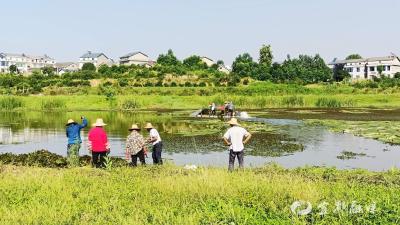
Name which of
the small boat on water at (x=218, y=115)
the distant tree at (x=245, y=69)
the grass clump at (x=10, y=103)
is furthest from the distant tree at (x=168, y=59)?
the small boat on water at (x=218, y=115)

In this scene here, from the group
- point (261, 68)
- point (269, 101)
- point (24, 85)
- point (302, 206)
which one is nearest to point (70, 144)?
point (302, 206)

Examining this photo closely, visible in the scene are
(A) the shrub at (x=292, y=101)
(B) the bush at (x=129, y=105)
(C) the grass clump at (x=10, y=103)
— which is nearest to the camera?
(C) the grass clump at (x=10, y=103)

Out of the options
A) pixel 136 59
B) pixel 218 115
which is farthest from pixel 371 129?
pixel 136 59

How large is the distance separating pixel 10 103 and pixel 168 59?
183 feet

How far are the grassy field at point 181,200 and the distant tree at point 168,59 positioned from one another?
99845 mm

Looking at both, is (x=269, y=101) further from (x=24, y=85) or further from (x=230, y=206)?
(x=230, y=206)

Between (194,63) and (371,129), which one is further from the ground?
(194,63)

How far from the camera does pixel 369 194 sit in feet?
30.2

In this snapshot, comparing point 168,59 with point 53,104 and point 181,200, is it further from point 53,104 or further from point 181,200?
point 181,200

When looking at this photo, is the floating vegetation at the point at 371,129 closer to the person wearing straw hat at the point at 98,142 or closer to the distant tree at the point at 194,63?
the person wearing straw hat at the point at 98,142

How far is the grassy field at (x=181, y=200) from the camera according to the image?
7.53 metres

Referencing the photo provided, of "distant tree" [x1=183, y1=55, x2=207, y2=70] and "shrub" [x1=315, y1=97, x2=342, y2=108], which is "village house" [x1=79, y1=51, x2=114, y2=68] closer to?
"distant tree" [x1=183, y1=55, x2=207, y2=70]

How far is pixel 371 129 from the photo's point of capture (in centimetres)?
3117

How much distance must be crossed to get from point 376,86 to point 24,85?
6023 centimetres
